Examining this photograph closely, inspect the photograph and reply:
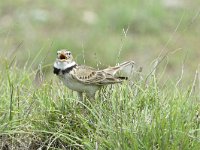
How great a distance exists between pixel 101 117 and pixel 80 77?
50 cm

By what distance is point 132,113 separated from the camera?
5.96 meters

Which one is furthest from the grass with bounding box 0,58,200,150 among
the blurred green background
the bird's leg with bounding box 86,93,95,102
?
the blurred green background

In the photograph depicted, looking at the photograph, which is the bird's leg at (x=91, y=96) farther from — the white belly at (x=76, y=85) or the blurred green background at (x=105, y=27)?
the blurred green background at (x=105, y=27)

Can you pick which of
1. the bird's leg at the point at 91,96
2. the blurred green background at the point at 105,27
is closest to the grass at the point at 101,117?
the bird's leg at the point at 91,96

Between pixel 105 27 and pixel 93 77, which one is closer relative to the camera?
pixel 93 77

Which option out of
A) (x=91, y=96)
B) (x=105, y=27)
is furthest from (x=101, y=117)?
(x=105, y=27)

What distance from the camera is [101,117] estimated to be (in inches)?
232

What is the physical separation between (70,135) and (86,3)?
647 cm

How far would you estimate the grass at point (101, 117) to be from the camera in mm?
5656

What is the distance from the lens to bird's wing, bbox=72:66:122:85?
20.6 feet

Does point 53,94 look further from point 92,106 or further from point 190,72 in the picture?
point 190,72

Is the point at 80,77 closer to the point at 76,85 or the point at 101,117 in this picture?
the point at 76,85

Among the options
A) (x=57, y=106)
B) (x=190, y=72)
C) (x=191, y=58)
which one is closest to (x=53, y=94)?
(x=57, y=106)

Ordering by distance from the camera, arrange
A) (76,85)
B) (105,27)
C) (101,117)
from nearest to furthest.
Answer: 1. (101,117)
2. (76,85)
3. (105,27)
